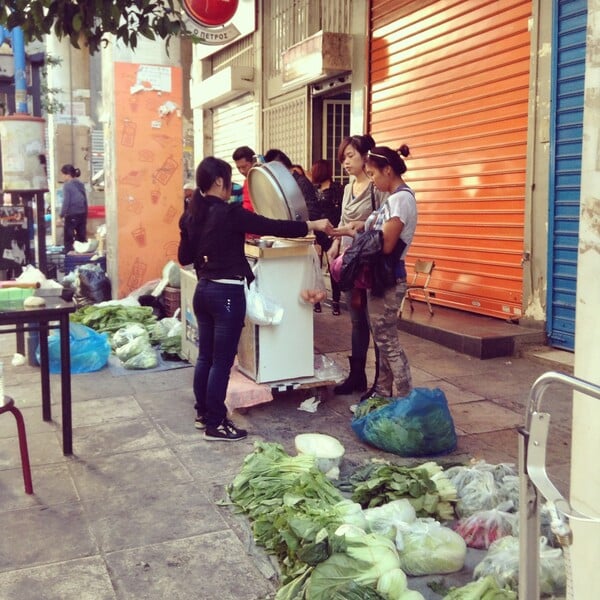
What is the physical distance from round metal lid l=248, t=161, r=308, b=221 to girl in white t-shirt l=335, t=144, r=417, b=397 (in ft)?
1.03

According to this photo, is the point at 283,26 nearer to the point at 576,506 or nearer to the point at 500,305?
the point at 500,305

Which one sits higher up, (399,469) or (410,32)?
(410,32)

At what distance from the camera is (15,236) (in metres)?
8.97

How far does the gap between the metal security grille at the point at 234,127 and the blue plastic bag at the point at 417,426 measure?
10085 millimetres

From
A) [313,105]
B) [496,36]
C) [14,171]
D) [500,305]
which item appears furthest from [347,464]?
[313,105]

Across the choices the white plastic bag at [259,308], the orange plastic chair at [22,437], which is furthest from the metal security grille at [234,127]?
the orange plastic chair at [22,437]

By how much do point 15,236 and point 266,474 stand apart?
20.8 feet

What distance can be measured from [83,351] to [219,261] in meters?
2.69

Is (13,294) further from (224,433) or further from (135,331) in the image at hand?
(135,331)

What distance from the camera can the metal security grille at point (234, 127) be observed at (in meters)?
14.1

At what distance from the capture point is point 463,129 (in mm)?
8273

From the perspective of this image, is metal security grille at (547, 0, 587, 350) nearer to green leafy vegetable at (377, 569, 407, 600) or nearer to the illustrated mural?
green leafy vegetable at (377, 569, 407, 600)

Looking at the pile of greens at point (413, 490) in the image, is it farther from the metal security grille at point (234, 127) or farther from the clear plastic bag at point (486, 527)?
the metal security grille at point (234, 127)

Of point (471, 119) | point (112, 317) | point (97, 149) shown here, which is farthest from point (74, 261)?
point (97, 149)
